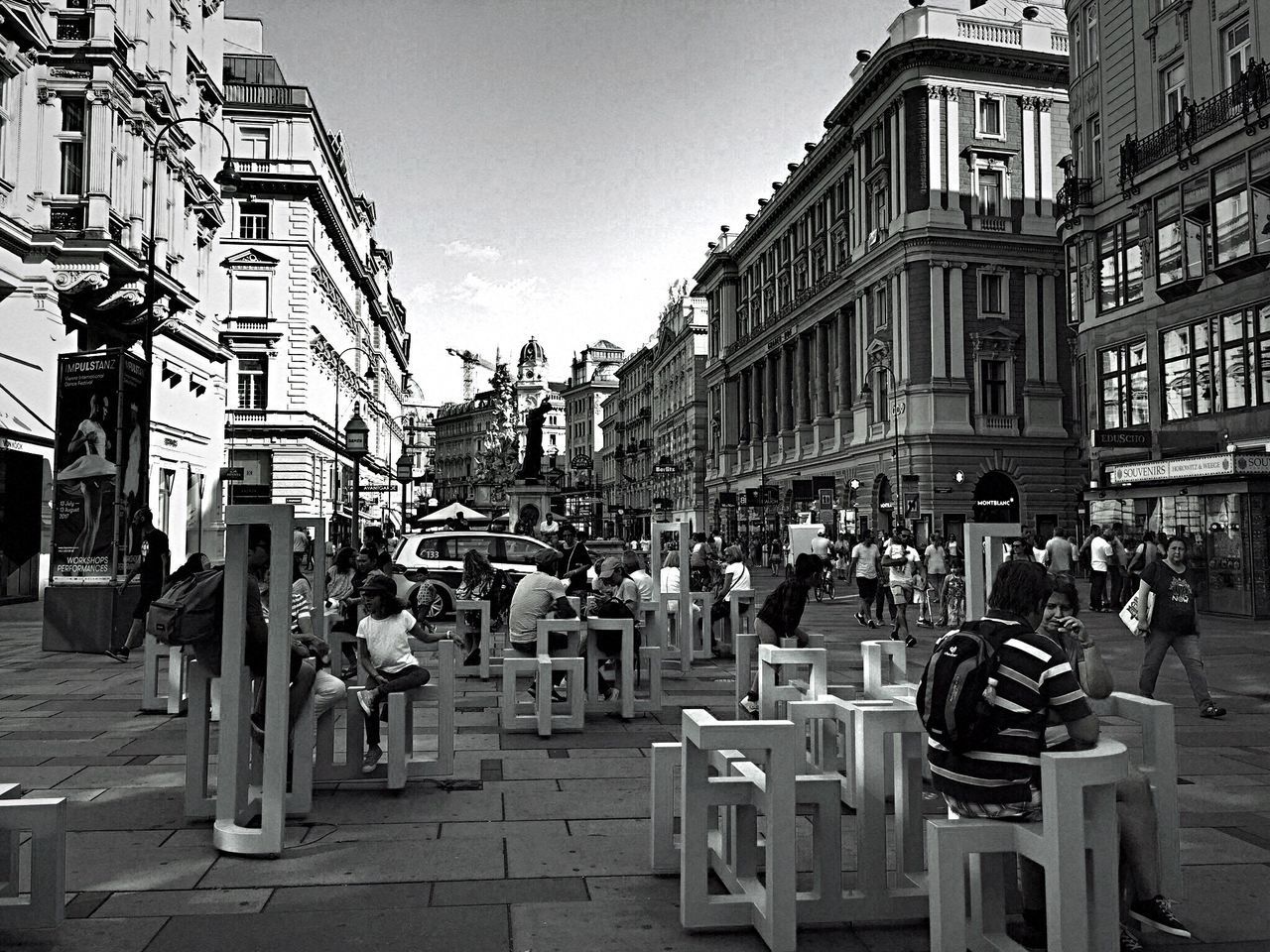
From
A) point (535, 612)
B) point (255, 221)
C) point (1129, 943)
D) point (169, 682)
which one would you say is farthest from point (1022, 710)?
point (255, 221)

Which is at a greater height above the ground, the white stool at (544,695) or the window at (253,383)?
the window at (253,383)

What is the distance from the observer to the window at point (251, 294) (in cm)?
4791

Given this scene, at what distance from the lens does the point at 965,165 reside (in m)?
44.6

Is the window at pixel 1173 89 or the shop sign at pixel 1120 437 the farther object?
the window at pixel 1173 89

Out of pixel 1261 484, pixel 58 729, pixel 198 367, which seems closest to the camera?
pixel 58 729

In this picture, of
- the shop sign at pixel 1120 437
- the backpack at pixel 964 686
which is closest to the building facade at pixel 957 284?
the shop sign at pixel 1120 437

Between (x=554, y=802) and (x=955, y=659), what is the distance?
3297 mm

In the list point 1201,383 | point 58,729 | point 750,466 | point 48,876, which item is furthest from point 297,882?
point 750,466

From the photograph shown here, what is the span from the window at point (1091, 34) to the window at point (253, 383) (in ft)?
115

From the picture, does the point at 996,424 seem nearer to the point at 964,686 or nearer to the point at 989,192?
the point at 989,192

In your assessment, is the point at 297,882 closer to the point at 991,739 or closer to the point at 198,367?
the point at 991,739

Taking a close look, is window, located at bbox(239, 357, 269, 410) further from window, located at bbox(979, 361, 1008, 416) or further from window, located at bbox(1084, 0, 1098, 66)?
window, located at bbox(1084, 0, 1098, 66)

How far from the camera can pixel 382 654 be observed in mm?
7250

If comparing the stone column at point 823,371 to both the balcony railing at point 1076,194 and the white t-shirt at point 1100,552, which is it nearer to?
the balcony railing at point 1076,194
